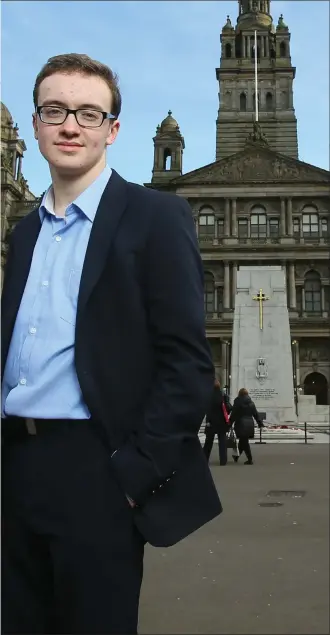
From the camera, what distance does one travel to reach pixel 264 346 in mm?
22094

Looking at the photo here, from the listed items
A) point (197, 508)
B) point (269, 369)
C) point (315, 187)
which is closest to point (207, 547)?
point (197, 508)

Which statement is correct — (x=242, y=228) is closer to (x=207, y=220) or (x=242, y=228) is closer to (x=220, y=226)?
(x=220, y=226)

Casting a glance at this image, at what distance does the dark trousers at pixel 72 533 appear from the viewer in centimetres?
150

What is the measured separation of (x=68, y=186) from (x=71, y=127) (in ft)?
0.54

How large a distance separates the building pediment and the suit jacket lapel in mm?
43704

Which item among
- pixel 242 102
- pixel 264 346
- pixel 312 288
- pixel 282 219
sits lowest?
pixel 264 346

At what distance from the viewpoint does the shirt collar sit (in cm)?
164

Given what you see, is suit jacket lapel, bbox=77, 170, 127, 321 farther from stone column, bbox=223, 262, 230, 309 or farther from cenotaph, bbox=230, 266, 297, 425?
stone column, bbox=223, 262, 230, 309

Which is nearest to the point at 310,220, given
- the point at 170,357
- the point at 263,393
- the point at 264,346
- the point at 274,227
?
the point at 274,227

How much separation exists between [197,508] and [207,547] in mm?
4338

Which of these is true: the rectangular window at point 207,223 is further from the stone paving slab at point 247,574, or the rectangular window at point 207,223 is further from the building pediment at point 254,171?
the stone paving slab at point 247,574

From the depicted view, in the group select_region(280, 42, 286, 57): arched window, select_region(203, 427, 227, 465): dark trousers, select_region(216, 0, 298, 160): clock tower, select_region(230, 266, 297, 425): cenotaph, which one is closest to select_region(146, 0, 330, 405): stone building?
select_region(216, 0, 298, 160): clock tower

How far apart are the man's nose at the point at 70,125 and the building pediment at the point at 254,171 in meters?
43.8

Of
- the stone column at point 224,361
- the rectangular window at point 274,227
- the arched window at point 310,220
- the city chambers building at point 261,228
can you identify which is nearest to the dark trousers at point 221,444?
the stone column at point 224,361
